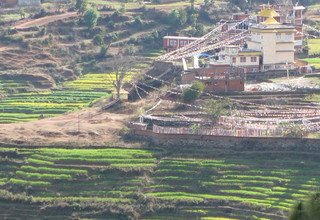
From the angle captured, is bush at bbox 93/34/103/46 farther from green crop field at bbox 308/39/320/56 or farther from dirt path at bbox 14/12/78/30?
green crop field at bbox 308/39/320/56

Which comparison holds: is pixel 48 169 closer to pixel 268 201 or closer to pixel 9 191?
pixel 9 191

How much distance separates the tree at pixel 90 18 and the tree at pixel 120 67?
5.74m

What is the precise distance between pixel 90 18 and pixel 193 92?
2064 cm

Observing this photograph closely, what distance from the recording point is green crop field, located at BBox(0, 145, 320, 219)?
3397 cm

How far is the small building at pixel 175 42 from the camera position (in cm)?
5652

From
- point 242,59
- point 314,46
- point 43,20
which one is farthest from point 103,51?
point 314,46

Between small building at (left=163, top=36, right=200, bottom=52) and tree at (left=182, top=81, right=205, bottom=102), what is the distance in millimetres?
13384

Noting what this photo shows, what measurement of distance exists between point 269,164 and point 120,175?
20.9 feet

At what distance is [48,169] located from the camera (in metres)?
38.0

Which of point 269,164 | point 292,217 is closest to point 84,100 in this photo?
point 269,164

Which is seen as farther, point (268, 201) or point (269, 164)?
point (269, 164)

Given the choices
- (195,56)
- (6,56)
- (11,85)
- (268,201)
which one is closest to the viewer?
(268,201)

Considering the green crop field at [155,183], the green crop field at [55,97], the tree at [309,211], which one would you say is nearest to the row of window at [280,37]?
the green crop field at [55,97]

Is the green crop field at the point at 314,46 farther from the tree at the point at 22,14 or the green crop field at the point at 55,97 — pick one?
the tree at the point at 22,14
